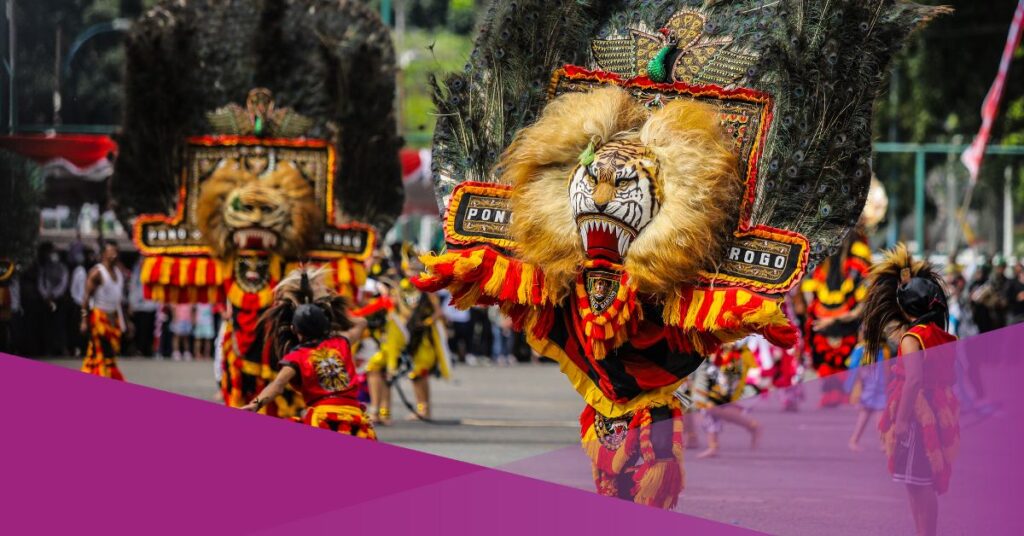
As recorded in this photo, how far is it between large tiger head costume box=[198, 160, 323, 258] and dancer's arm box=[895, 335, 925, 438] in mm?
5136

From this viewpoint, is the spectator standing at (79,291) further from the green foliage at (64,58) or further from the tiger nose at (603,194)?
the tiger nose at (603,194)

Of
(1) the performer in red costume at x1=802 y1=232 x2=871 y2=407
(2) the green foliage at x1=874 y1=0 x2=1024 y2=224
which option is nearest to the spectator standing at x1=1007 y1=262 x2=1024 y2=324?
(2) the green foliage at x1=874 y1=0 x2=1024 y2=224

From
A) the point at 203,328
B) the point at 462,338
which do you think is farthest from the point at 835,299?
the point at 203,328

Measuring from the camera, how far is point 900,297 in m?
6.86

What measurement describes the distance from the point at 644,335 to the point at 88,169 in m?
10.6

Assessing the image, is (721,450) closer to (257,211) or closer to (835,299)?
(835,299)

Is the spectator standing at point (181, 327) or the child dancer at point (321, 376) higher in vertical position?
the child dancer at point (321, 376)

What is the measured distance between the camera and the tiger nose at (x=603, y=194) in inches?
242

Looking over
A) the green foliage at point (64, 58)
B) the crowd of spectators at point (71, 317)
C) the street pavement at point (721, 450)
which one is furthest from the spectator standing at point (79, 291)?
the green foliage at point (64, 58)

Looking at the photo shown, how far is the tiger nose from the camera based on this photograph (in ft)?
20.2

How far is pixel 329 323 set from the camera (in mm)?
8141

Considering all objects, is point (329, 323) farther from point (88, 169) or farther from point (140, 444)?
point (88, 169)
